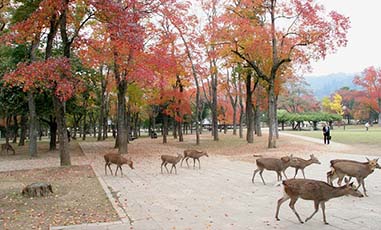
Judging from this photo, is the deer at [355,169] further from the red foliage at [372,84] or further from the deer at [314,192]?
the red foliage at [372,84]

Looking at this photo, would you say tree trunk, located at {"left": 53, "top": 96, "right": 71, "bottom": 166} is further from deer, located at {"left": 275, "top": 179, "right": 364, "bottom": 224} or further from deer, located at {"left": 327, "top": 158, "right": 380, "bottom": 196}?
deer, located at {"left": 275, "top": 179, "right": 364, "bottom": 224}

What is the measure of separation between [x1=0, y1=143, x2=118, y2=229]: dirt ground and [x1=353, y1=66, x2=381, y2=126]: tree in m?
64.1

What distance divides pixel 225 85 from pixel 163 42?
15.3 m

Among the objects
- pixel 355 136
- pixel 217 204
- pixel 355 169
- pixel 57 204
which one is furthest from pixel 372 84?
pixel 57 204

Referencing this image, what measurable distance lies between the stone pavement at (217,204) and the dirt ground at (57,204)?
1.10 ft

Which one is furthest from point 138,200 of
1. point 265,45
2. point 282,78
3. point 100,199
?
point 282,78

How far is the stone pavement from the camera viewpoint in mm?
6117

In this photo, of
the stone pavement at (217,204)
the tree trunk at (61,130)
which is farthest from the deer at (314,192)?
the tree trunk at (61,130)

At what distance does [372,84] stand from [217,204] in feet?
216

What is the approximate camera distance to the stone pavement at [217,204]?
20.1 feet

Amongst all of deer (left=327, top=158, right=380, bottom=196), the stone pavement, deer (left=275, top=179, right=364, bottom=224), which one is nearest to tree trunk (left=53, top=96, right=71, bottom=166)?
the stone pavement

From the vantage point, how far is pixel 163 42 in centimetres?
2386

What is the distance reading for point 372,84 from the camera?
212ft

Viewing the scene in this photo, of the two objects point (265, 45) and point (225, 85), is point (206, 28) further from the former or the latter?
point (225, 85)
